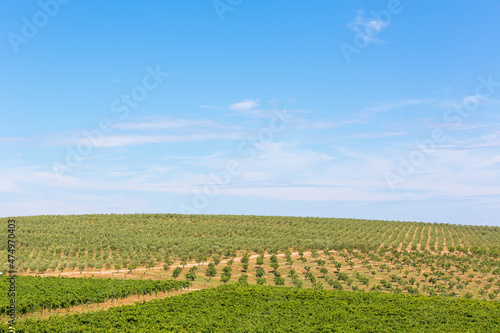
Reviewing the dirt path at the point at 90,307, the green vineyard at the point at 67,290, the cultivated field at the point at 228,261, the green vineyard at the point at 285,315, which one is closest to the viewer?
the green vineyard at the point at 285,315

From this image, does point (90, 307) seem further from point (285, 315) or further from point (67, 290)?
point (285, 315)

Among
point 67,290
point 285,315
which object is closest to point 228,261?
Answer: point 67,290

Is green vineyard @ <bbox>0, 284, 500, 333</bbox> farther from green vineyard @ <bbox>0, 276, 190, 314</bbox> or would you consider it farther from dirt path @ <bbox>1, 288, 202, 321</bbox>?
green vineyard @ <bbox>0, 276, 190, 314</bbox>

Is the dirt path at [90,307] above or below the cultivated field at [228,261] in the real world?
below

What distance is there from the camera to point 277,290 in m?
35.9

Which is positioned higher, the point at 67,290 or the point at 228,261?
the point at 228,261

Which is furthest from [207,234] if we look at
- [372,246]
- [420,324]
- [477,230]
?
[477,230]

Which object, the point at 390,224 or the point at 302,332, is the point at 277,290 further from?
the point at 390,224

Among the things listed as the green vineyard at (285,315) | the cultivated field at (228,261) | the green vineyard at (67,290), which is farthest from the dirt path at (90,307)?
the green vineyard at (285,315)

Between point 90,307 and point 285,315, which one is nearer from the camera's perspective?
point 285,315

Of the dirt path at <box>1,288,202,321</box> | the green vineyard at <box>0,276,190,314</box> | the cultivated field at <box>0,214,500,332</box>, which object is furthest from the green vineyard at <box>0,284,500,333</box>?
the green vineyard at <box>0,276,190,314</box>

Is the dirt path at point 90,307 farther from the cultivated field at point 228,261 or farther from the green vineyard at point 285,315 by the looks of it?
the green vineyard at point 285,315

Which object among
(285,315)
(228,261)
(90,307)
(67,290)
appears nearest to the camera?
(285,315)

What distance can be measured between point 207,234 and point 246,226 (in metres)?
10.9
